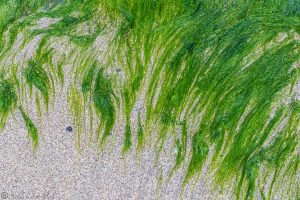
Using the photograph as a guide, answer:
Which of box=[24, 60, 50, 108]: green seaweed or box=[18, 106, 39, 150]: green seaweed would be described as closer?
box=[18, 106, 39, 150]: green seaweed

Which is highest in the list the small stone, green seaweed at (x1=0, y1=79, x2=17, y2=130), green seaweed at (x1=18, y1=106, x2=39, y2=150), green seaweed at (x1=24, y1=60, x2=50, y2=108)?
green seaweed at (x1=24, y1=60, x2=50, y2=108)

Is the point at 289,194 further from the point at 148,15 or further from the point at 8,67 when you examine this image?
the point at 8,67

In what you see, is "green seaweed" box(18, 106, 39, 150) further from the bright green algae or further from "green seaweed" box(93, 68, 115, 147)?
"green seaweed" box(93, 68, 115, 147)

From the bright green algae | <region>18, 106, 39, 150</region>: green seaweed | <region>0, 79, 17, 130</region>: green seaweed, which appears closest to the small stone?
the bright green algae

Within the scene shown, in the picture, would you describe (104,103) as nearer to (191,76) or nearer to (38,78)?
(38,78)

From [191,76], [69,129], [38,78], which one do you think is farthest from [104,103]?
[191,76]

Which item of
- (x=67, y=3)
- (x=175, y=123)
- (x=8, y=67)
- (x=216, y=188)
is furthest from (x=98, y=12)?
(x=216, y=188)

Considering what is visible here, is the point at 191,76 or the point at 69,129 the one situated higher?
the point at 191,76

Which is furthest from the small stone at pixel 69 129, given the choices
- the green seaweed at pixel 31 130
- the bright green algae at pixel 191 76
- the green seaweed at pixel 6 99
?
the green seaweed at pixel 6 99
